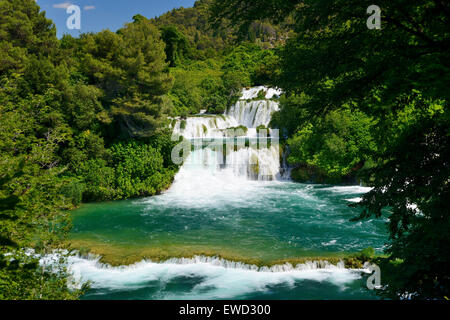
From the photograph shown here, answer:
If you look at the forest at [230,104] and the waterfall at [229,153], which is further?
the waterfall at [229,153]

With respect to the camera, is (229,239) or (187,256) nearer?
(187,256)

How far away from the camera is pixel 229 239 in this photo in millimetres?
11492

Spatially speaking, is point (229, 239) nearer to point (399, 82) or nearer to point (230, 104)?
point (399, 82)

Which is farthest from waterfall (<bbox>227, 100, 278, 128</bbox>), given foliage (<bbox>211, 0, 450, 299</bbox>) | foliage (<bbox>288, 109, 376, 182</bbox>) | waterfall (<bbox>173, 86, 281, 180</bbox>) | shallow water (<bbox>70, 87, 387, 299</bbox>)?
foliage (<bbox>211, 0, 450, 299</bbox>)

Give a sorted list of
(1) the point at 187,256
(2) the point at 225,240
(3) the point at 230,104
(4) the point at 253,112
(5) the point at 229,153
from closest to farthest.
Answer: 1. (1) the point at 187,256
2. (2) the point at 225,240
3. (5) the point at 229,153
4. (4) the point at 253,112
5. (3) the point at 230,104

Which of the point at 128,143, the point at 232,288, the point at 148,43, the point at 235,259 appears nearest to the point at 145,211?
the point at 128,143

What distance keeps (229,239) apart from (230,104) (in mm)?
24869

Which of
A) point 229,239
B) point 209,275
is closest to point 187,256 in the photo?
point 209,275

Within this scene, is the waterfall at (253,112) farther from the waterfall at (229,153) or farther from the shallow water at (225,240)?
the shallow water at (225,240)

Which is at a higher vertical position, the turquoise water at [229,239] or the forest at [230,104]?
the forest at [230,104]

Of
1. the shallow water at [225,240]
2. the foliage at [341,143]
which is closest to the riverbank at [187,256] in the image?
the shallow water at [225,240]

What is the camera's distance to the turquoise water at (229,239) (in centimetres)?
836

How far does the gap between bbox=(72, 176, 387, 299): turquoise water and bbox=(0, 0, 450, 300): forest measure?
171 centimetres

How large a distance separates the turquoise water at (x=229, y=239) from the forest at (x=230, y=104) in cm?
171
